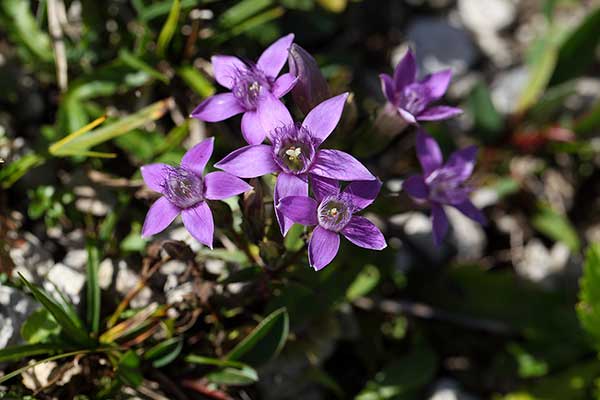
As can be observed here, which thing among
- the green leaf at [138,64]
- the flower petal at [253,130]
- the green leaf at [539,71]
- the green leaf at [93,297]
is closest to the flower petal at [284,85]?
the flower petal at [253,130]

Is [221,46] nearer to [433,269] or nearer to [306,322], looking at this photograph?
[306,322]

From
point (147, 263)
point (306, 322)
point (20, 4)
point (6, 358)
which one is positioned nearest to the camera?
point (6, 358)

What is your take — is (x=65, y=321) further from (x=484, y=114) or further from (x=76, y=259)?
(x=484, y=114)

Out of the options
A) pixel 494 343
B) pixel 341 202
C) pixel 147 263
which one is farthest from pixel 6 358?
pixel 494 343

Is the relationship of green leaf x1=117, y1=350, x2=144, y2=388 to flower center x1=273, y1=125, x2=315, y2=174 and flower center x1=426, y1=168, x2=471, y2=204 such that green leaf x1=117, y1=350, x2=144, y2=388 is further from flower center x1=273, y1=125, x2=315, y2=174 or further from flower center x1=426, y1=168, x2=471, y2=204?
flower center x1=426, y1=168, x2=471, y2=204

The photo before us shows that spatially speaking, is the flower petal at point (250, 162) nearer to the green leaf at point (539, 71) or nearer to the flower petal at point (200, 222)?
the flower petal at point (200, 222)

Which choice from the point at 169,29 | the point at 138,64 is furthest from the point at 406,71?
the point at 138,64
